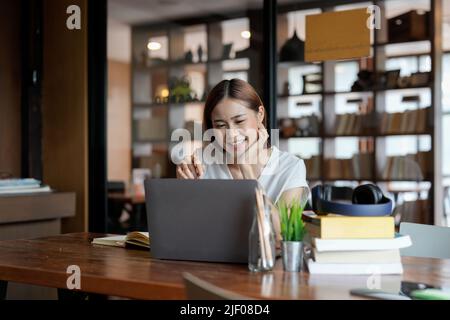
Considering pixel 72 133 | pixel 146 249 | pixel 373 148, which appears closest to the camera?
pixel 146 249

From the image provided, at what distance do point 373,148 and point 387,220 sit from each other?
299cm

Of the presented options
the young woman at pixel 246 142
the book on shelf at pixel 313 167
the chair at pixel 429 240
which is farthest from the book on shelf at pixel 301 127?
the chair at pixel 429 240

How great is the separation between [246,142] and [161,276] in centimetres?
90

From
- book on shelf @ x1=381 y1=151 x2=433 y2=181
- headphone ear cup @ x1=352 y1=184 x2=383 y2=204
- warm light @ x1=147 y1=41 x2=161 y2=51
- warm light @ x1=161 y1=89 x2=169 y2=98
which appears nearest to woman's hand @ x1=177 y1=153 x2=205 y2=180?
headphone ear cup @ x1=352 y1=184 x2=383 y2=204

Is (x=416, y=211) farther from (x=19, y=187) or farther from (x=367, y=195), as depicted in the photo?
(x=367, y=195)

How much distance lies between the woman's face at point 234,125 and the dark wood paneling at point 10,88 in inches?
89.6

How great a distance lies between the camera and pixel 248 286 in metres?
1.27

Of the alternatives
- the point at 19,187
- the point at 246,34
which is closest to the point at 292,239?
the point at 19,187

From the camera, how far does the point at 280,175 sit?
2.15 metres

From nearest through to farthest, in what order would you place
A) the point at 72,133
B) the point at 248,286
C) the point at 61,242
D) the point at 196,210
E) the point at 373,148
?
the point at 248,286
the point at 196,210
the point at 61,242
the point at 72,133
the point at 373,148

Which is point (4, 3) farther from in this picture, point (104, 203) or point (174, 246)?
point (174, 246)

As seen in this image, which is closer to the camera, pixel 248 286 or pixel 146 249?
pixel 248 286

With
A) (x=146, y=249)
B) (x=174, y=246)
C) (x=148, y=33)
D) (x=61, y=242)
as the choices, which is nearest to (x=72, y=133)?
(x=148, y=33)

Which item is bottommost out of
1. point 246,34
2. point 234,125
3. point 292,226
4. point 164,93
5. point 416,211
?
point 416,211
